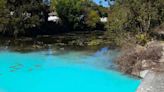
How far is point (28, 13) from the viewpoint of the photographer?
33.4 metres

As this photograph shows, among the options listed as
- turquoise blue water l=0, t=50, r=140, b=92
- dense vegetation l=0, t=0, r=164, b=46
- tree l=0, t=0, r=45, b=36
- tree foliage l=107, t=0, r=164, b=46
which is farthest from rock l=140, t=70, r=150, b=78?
tree l=0, t=0, r=45, b=36

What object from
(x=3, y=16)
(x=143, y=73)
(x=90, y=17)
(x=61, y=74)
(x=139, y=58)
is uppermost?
(x=3, y=16)

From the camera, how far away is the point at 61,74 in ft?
49.7

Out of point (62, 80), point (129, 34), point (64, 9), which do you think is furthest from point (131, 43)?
point (64, 9)

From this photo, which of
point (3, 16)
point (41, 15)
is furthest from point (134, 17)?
point (41, 15)

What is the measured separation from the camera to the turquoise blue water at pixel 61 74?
13000mm

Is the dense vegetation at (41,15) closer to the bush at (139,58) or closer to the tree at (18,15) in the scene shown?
the tree at (18,15)

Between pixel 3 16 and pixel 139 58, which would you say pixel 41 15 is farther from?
pixel 139 58

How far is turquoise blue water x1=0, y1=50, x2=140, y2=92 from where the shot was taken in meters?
13.0

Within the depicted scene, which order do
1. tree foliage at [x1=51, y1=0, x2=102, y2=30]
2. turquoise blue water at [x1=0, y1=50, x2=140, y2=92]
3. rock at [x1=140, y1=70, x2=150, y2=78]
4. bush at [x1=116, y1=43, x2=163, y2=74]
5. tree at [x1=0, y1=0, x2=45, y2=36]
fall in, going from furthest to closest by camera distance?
1. tree foliage at [x1=51, y1=0, x2=102, y2=30]
2. tree at [x1=0, y1=0, x2=45, y2=36]
3. bush at [x1=116, y1=43, x2=163, y2=74]
4. rock at [x1=140, y1=70, x2=150, y2=78]
5. turquoise blue water at [x1=0, y1=50, x2=140, y2=92]

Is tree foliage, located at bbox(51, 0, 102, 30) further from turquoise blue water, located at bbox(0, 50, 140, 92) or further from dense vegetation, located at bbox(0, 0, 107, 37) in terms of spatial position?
turquoise blue water, located at bbox(0, 50, 140, 92)

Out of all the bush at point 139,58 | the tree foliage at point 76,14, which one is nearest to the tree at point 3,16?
the tree foliage at point 76,14

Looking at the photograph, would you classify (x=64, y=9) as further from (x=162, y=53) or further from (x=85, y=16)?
(x=162, y=53)

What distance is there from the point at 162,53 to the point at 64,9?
24350 millimetres
